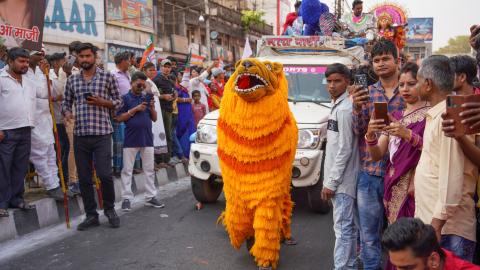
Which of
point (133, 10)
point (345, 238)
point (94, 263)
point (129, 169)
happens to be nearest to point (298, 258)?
point (345, 238)

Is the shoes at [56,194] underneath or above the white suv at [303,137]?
underneath

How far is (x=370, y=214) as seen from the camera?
3.72m

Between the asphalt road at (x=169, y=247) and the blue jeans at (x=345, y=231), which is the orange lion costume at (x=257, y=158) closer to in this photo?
the asphalt road at (x=169, y=247)

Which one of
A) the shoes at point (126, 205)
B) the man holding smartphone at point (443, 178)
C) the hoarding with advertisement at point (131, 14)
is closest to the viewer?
the man holding smartphone at point (443, 178)

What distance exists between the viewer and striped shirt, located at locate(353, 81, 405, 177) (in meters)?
3.69

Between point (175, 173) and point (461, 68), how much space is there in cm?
647

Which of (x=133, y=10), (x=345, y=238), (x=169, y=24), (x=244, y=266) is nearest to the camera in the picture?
(x=345, y=238)

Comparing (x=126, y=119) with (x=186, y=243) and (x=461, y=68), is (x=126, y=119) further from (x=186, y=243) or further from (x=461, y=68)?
Answer: (x=461, y=68)

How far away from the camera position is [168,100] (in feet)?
28.0

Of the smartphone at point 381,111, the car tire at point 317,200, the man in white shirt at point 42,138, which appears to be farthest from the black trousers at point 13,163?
the smartphone at point 381,111

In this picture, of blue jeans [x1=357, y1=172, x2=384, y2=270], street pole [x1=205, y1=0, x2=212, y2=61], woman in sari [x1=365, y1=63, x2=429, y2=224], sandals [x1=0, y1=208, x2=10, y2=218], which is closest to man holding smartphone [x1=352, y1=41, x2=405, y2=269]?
blue jeans [x1=357, y1=172, x2=384, y2=270]

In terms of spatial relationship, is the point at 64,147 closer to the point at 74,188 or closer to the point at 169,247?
the point at 74,188

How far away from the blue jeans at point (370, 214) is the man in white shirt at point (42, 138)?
3950 mm

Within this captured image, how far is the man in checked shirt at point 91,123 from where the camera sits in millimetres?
5578
